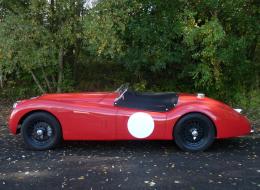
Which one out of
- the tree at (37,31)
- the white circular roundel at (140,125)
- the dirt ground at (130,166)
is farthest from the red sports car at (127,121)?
the tree at (37,31)

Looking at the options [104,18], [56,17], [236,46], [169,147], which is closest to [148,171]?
[169,147]

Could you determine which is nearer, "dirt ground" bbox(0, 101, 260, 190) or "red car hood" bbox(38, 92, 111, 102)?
"dirt ground" bbox(0, 101, 260, 190)

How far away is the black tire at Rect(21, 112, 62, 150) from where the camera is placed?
7.25 meters

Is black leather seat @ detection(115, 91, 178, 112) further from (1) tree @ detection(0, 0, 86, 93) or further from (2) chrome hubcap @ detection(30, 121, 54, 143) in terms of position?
(1) tree @ detection(0, 0, 86, 93)

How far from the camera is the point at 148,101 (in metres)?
7.39

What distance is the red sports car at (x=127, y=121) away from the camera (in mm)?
7062

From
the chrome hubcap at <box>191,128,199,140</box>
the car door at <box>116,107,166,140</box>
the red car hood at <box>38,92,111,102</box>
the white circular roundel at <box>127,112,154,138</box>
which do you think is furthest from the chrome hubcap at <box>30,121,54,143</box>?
the chrome hubcap at <box>191,128,199,140</box>

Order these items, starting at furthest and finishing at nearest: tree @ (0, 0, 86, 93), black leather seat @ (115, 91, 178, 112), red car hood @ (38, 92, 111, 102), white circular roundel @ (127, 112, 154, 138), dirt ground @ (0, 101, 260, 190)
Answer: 1. tree @ (0, 0, 86, 93)
2. red car hood @ (38, 92, 111, 102)
3. black leather seat @ (115, 91, 178, 112)
4. white circular roundel @ (127, 112, 154, 138)
5. dirt ground @ (0, 101, 260, 190)

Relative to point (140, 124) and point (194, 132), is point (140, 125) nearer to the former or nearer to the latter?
point (140, 124)

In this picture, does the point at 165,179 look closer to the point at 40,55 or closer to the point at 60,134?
the point at 60,134

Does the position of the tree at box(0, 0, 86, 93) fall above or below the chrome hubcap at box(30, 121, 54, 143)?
above

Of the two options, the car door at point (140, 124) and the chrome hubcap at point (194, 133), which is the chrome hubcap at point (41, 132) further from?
the chrome hubcap at point (194, 133)

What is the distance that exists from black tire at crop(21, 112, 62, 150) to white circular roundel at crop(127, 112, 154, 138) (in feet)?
3.79

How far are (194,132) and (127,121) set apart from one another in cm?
105
